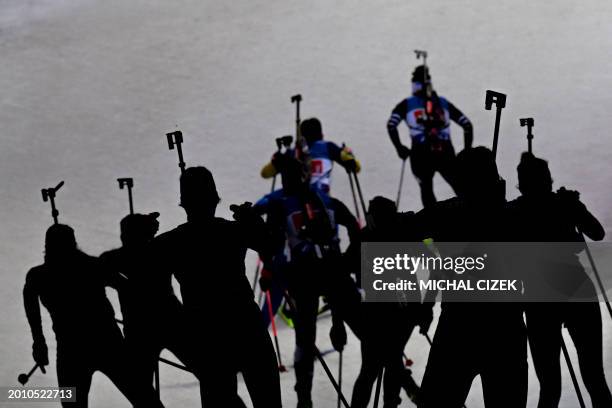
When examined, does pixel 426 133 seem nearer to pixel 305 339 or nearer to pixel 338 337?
pixel 305 339

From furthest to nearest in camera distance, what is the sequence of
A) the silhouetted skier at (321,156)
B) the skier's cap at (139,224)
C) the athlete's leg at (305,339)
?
the silhouetted skier at (321,156)
the athlete's leg at (305,339)
the skier's cap at (139,224)

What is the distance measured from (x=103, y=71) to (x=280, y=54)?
8.29 ft

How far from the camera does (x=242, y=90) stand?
16.5 meters

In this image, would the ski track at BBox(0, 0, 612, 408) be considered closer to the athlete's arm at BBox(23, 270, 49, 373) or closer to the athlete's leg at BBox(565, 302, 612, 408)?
the athlete's leg at BBox(565, 302, 612, 408)

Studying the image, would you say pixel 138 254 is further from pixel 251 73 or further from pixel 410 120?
pixel 251 73

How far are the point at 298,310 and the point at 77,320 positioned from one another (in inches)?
Answer: 75.7

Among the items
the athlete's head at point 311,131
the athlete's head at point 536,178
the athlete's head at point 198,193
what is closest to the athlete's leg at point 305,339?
the athlete's head at point 536,178

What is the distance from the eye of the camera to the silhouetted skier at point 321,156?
980 cm

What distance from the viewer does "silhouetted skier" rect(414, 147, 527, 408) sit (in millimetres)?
5598

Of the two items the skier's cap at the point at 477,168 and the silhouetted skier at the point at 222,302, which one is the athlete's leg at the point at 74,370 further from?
the skier's cap at the point at 477,168

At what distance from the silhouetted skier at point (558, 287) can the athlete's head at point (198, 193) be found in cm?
156

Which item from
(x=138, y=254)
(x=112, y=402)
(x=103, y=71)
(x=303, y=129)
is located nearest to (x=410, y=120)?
(x=303, y=129)

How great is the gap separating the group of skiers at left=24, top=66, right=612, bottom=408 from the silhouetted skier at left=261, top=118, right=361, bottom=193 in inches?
69.1

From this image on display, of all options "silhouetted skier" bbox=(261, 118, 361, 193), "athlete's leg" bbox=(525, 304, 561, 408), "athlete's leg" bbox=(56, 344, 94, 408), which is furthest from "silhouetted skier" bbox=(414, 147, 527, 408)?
"silhouetted skier" bbox=(261, 118, 361, 193)
